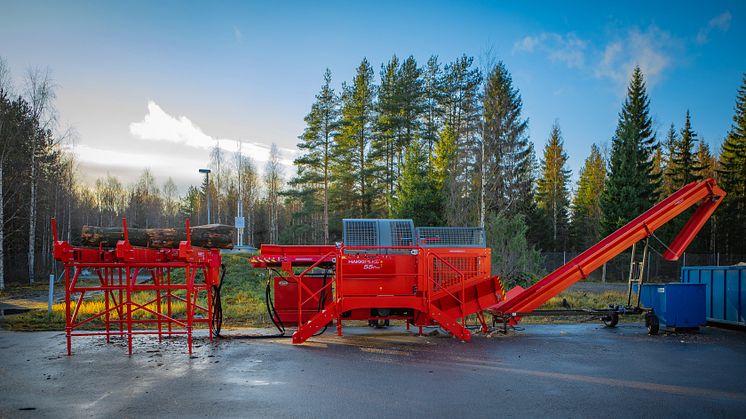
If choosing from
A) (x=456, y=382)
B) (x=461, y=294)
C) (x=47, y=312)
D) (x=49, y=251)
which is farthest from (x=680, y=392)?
(x=49, y=251)

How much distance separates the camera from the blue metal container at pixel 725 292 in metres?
13.4

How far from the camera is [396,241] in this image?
12242 millimetres

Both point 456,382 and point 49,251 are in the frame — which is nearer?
point 456,382

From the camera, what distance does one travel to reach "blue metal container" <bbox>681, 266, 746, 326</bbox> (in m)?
13.4

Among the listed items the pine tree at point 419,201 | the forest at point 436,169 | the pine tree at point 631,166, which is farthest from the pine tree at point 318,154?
the pine tree at point 631,166

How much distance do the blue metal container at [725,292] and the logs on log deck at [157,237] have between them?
12452 millimetres

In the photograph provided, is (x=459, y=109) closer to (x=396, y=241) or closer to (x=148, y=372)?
(x=396, y=241)

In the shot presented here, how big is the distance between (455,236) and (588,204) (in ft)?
153

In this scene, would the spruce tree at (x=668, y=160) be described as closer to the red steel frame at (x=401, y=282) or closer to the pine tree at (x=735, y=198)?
the pine tree at (x=735, y=198)

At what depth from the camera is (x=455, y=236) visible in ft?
40.3

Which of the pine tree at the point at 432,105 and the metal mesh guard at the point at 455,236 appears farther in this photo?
the pine tree at the point at 432,105

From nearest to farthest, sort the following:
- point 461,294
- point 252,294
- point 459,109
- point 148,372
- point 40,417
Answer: point 40,417
point 148,372
point 461,294
point 252,294
point 459,109

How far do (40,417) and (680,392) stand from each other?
836cm

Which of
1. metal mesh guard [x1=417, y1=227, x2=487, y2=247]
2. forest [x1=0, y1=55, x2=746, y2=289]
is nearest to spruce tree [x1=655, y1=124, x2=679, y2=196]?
forest [x1=0, y1=55, x2=746, y2=289]
